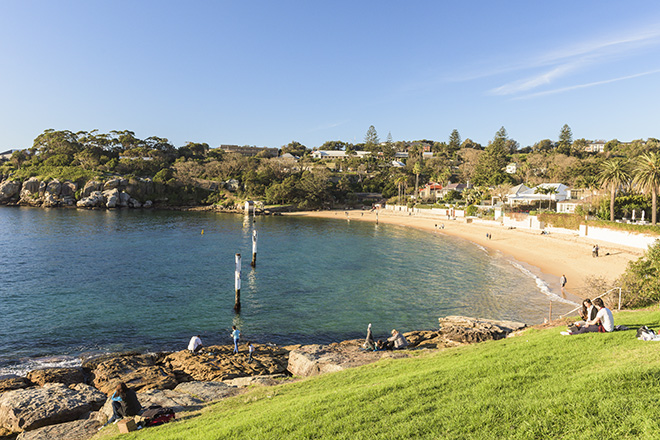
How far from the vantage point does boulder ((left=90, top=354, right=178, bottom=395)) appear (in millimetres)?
14422

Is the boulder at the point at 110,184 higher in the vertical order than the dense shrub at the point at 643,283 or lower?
higher

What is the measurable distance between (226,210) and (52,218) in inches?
1690

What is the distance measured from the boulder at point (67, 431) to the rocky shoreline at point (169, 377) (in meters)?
0.03

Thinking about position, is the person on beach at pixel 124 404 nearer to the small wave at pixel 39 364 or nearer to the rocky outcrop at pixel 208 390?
the rocky outcrop at pixel 208 390

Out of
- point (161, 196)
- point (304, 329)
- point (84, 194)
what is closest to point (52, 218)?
point (84, 194)

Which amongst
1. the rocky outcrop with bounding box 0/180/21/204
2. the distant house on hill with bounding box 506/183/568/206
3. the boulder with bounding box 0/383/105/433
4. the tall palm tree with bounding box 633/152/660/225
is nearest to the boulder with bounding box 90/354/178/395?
the boulder with bounding box 0/383/105/433

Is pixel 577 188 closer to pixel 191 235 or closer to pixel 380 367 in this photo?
pixel 191 235

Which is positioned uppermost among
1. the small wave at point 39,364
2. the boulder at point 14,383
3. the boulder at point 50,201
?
the boulder at point 50,201

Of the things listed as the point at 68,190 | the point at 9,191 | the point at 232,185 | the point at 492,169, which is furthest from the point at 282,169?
the point at 9,191

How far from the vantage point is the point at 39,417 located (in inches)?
445

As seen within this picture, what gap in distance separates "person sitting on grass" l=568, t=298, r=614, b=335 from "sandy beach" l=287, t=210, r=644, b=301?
18.9 m

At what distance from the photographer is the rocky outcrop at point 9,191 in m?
107

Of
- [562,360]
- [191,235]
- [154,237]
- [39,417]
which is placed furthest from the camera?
[191,235]

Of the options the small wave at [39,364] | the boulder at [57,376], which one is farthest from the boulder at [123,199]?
the boulder at [57,376]
